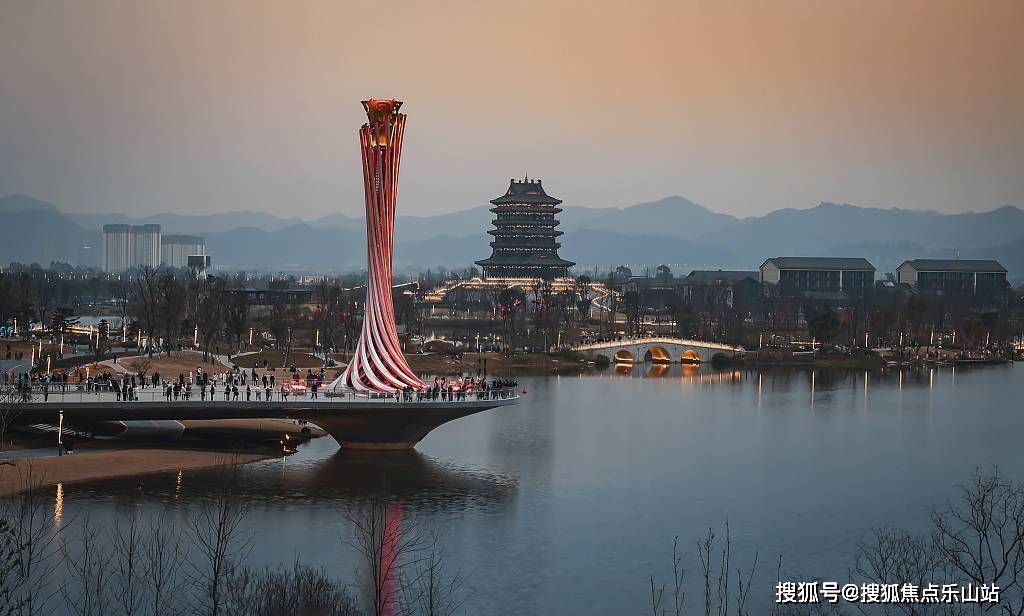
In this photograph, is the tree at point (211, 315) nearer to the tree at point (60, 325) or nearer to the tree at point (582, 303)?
the tree at point (60, 325)

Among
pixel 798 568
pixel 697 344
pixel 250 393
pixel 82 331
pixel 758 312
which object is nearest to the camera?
pixel 798 568

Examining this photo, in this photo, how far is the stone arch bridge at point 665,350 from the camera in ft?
251

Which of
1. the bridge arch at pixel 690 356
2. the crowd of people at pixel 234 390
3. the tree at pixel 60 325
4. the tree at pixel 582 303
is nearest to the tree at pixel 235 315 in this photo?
the tree at pixel 60 325

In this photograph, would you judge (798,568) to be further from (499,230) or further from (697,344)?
(499,230)

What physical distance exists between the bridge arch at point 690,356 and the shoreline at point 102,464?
43193 mm

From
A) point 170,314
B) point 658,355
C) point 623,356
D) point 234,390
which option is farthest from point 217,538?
point 658,355

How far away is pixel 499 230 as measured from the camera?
384 ft

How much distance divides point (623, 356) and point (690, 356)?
387cm

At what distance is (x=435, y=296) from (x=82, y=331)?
49.3 meters

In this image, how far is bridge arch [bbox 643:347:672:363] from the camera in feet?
256

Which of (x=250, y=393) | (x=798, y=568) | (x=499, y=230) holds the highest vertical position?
(x=499, y=230)

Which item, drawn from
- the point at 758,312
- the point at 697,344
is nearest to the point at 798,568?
the point at 697,344

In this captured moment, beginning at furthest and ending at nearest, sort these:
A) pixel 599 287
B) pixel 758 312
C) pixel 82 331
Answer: pixel 599 287 → pixel 758 312 → pixel 82 331

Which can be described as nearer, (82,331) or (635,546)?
(635,546)
